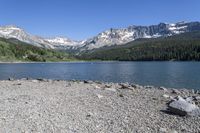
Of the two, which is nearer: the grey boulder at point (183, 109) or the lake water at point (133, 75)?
the grey boulder at point (183, 109)

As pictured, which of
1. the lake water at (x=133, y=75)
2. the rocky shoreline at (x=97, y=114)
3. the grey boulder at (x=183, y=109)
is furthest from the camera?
the lake water at (x=133, y=75)

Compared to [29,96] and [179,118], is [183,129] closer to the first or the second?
[179,118]

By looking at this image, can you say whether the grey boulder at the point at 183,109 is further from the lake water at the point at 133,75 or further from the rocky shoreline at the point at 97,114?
the lake water at the point at 133,75

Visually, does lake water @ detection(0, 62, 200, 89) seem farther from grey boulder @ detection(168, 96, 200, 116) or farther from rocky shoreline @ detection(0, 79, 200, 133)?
grey boulder @ detection(168, 96, 200, 116)

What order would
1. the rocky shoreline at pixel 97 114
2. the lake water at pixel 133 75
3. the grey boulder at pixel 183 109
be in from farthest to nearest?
1. the lake water at pixel 133 75
2. the grey boulder at pixel 183 109
3. the rocky shoreline at pixel 97 114

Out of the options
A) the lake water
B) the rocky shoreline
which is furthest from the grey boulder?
the lake water

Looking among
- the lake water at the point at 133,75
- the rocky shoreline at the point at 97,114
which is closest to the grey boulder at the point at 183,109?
the rocky shoreline at the point at 97,114

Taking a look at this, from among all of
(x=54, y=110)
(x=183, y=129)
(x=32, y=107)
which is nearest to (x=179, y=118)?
(x=183, y=129)

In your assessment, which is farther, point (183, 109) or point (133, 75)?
point (133, 75)

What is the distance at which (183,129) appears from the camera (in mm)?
18266

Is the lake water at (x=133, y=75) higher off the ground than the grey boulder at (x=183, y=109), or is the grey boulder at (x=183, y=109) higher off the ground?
the grey boulder at (x=183, y=109)

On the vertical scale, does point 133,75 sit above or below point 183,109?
below

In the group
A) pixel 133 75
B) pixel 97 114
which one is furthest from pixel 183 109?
pixel 133 75

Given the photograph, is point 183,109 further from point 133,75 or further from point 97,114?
point 133,75
